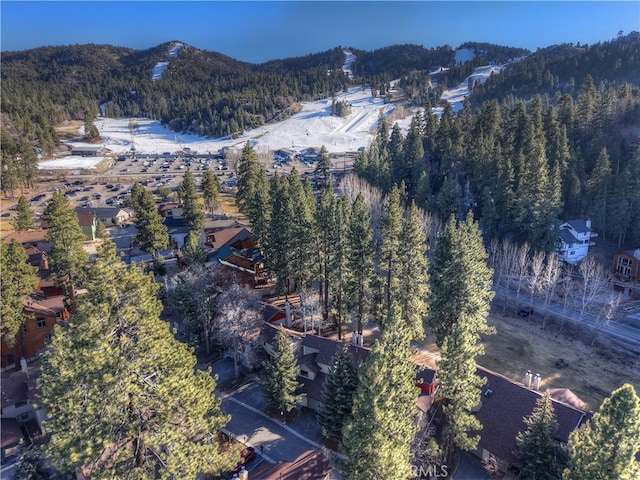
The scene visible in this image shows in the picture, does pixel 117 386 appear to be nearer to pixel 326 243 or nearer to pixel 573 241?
pixel 326 243

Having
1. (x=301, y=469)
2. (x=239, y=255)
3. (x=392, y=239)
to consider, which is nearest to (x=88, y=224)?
(x=239, y=255)

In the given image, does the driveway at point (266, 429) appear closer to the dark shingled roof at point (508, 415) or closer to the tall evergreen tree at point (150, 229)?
the dark shingled roof at point (508, 415)

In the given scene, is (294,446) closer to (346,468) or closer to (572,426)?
(346,468)

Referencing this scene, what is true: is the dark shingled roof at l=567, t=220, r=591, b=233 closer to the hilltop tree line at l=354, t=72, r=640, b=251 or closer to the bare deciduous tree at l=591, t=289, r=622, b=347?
the hilltop tree line at l=354, t=72, r=640, b=251

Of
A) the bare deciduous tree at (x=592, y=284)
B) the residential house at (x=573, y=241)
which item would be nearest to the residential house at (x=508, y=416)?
the bare deciduous tree at (x=592, y=284)

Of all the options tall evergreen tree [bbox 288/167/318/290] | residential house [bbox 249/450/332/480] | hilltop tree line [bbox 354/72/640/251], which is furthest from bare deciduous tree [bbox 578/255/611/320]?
residential house [bbox 249/450/332/480]

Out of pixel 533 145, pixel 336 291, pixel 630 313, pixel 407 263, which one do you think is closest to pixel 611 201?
pixel 533 145
